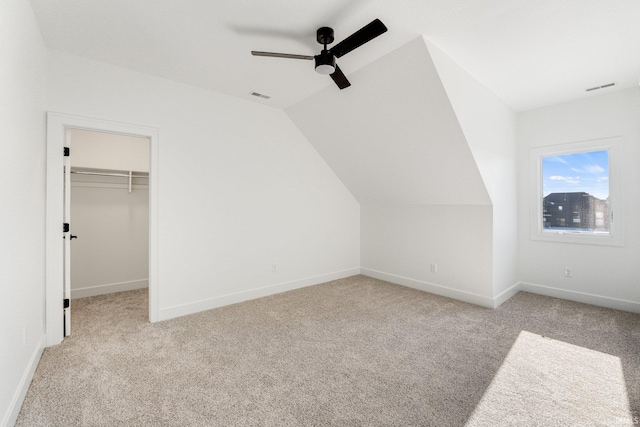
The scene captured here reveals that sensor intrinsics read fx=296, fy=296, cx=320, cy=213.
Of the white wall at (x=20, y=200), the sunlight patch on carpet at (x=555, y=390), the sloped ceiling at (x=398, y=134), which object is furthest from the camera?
the sloped ceiling at (x=398, y=134)

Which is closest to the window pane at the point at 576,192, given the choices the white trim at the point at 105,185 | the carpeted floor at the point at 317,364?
the carpeted floor at the point at 317,364

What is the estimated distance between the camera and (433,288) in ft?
13.8

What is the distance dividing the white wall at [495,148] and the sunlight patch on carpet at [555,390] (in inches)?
49.1

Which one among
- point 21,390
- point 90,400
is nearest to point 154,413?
point 90,400

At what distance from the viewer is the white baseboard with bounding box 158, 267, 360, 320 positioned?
3291 millimetres

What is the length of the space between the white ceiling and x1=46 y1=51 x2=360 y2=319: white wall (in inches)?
10.9

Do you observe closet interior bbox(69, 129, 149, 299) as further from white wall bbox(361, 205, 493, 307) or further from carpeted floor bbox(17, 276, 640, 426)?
white wall bbox(361, 205, 493, 307)

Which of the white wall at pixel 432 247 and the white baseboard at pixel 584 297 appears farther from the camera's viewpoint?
the white wall at pixel 432 247

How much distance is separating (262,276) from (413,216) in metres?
2.42

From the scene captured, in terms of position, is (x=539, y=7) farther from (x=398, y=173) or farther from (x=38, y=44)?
(x=38, y=44)

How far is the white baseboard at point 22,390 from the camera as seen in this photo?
163 centimetres

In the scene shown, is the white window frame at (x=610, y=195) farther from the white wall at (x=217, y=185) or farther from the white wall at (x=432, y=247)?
the white wall at (x=217, y=185)

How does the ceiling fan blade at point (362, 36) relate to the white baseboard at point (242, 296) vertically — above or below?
above

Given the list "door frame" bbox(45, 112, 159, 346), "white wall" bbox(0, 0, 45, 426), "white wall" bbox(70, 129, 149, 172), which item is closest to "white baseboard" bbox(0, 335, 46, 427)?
"white wall" bbox(0, 0, 45, 426)
